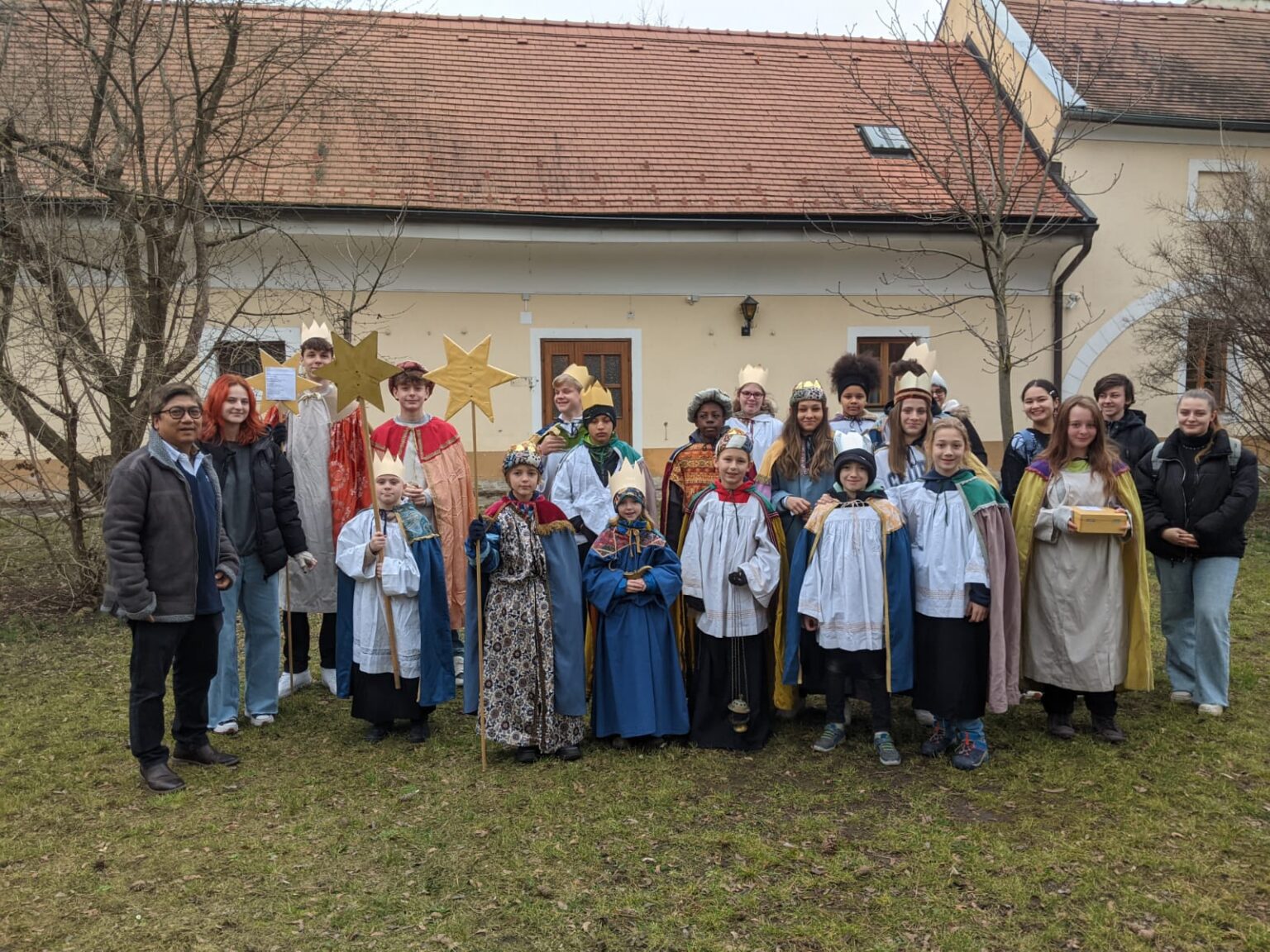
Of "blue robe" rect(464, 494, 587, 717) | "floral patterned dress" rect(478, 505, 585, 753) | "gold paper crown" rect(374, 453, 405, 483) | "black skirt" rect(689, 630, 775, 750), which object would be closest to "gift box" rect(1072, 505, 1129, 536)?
"black skirt" rect(689, 630, 775, 750)

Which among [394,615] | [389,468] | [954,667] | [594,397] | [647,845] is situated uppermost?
[594,397]

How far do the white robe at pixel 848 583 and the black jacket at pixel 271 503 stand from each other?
285cm

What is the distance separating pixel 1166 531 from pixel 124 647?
23.3ft

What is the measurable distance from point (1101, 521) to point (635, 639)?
7.99ft

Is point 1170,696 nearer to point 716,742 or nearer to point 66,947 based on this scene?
point 716,742

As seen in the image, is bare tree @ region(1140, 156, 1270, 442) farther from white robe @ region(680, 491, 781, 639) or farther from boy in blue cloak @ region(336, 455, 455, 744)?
boy in blue cloak @ region(336, 455, 455, 744)

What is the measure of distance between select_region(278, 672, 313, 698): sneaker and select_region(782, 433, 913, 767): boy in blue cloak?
10.9ft

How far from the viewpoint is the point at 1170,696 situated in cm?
573

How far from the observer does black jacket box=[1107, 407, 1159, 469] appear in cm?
580

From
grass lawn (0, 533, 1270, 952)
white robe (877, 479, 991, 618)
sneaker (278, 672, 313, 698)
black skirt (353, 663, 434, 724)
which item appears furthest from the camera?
sneaker (278, 672, 313, 698)

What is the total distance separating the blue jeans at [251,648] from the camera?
17.5ft

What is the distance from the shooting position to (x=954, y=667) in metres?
4.71

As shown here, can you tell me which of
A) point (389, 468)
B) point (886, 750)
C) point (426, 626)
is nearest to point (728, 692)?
point (886, 750)

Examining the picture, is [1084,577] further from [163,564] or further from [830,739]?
[163,564]
